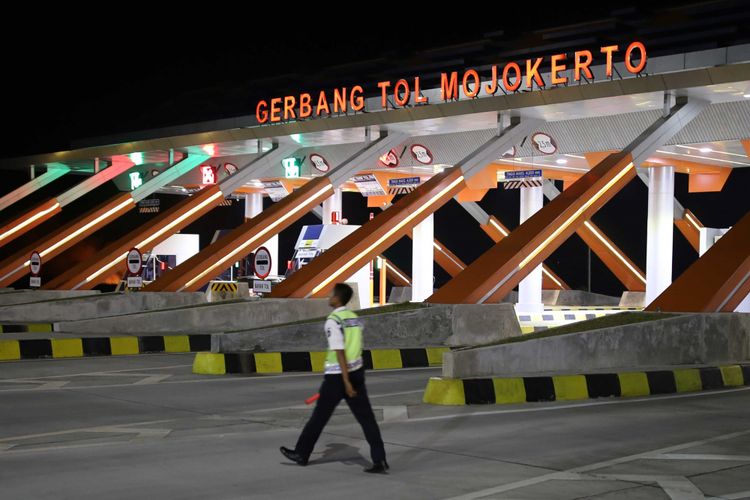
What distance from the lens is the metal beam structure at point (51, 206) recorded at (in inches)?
1175

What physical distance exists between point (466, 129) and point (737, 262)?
9.37 m

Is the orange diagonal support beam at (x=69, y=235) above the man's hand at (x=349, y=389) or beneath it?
above

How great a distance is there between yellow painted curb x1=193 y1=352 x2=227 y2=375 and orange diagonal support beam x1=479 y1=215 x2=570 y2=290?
20933 mm

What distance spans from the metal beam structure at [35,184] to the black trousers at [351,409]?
26.9 m

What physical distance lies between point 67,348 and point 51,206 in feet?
50.4

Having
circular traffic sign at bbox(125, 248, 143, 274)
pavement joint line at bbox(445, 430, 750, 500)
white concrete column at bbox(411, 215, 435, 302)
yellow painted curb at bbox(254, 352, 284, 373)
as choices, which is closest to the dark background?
white concrete column at bbox(411, 215, 435, 302)

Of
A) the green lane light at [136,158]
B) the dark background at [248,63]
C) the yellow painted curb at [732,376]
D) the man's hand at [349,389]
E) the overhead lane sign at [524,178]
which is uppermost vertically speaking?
the dark background at [248,63]

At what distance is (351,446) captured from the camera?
8.14 metres

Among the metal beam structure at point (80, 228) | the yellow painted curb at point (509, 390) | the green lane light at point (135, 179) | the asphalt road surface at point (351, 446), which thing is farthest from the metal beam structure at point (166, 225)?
the yellow painted curb at point (509, 390)

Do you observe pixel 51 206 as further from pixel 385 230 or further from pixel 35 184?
pixel 385 230

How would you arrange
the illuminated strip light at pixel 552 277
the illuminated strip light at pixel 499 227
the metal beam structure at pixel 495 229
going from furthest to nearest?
the illuminated strip light at pixel 552 277 → the illuminated strip light at pixel 499 227 → the metal beam structure at pixel 495 229

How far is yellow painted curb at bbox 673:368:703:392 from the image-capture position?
1247 cm

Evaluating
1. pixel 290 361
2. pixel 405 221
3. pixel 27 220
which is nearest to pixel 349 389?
pixel 290 361

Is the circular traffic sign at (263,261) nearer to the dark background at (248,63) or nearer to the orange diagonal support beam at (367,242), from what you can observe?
the orange diagonal support beam at (367,242)
